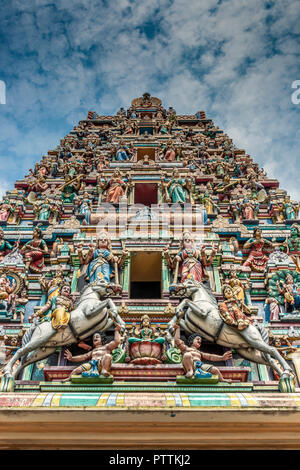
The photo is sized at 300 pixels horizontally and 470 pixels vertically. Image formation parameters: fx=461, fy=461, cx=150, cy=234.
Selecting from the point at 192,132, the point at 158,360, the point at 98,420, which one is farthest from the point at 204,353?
the point at 192,132

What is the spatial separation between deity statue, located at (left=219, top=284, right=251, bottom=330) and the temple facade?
0.03 metres

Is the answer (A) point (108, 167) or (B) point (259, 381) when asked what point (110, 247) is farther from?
(A) point (108, 167)

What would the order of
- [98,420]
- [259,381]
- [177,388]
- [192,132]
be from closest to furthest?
[98,420] < [177,388] < [259,381] < [192,132]

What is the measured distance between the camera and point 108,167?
658 inches

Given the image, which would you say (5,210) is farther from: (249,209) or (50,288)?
(249,209)

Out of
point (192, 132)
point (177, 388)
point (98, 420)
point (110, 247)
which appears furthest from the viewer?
point (192, 132)

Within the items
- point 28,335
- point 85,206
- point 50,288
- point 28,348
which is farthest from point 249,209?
point 28,348

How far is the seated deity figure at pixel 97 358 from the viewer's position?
787cm

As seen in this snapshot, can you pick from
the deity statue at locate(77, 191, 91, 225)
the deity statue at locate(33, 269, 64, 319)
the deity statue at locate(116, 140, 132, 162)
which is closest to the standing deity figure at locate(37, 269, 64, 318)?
the deity statue at locate(33, 269, 64, 319)

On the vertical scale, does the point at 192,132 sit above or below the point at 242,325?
above

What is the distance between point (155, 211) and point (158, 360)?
19.0 ft

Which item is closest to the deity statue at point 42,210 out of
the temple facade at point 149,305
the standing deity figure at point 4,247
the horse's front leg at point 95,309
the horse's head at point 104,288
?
the temple facade at point 149,305

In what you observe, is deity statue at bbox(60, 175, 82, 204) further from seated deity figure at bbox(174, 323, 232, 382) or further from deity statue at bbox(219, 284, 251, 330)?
seated deity figure at bbox(174, 323, 232, 382)

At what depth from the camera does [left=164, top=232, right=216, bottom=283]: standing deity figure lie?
10594 mm
